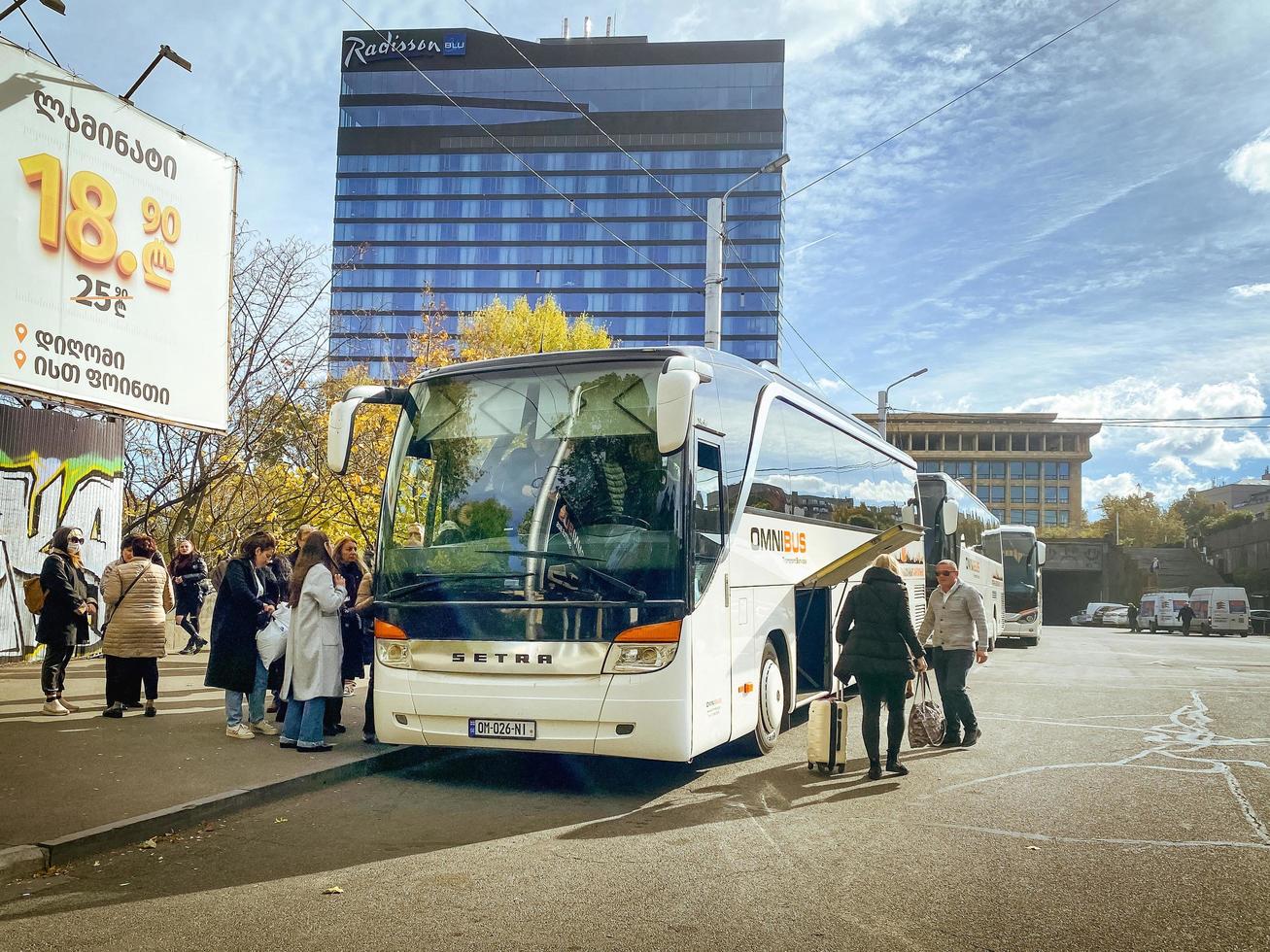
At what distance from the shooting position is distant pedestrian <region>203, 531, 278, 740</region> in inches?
386

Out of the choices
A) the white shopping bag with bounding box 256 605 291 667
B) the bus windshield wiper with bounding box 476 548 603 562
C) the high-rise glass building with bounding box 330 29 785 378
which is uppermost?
the high-rise glass building with bounding box 330 29 785 378

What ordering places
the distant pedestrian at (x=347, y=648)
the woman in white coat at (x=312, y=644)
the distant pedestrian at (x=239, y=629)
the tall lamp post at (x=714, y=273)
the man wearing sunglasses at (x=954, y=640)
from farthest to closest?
1. the tall lamp post at (x=714, y=273)
2. the man wearing sunglasses at (x=954, y=640)
3. the distant pedestrian at (x=347, y=648)
4. the distant pedestrian at (x=239, y=629)
5. the woman in white coat at (x=312, y=644)

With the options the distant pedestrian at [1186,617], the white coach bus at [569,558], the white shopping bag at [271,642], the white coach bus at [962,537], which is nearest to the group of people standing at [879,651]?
the white coach bus at [569,558]

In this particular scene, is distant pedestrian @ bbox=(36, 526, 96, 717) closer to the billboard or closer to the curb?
the billboard

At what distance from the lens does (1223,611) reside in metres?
52.8

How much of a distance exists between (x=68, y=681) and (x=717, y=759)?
8622 mm

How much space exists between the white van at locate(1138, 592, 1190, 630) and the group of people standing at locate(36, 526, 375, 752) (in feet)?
178

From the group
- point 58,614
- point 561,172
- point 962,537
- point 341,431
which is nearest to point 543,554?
point 341,431

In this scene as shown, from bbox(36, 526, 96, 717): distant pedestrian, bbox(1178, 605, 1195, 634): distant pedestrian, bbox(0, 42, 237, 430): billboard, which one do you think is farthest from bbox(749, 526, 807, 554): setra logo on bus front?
bbox(1178, 605, 1195, 634): distant pedestrian

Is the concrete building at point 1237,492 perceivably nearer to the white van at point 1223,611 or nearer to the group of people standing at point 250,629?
the white van at point 1223,611

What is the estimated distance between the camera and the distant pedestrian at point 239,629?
32.1ft

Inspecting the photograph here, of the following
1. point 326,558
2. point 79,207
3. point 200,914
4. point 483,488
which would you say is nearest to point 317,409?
point 79,207

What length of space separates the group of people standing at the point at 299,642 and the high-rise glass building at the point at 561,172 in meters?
92.4

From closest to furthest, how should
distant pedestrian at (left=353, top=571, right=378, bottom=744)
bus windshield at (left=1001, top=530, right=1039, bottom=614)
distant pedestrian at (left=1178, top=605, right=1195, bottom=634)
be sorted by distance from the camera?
distant pedestrian at (left=353, top=571, right=378, bottom=744) → bus windshield at (left=1001, top=530, right=1039, bottom=614) → distant pedestrian at (left=1178, top=605, right=1195, bottom=634)
